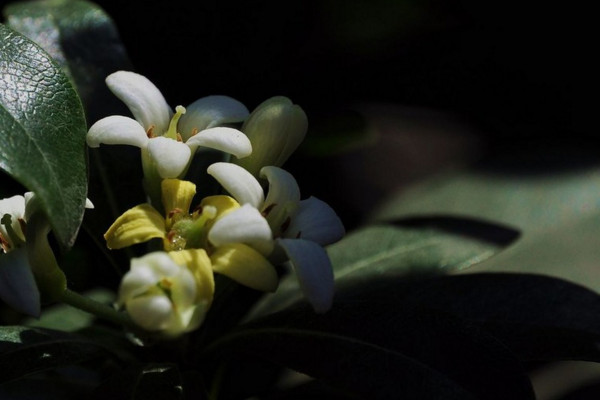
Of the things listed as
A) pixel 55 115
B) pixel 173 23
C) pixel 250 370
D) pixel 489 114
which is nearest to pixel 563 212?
pixel 489 114

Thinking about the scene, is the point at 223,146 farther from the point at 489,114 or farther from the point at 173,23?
the point at 489,114

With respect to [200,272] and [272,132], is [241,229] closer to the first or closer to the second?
[200,272]

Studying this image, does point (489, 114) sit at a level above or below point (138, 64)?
above

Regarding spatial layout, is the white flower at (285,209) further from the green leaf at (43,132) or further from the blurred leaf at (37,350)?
the blurred leaf at (37,350)

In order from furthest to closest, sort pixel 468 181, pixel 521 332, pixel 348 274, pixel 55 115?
pixel 468 181 → pixel 348 274 → pixel 521 332 → pixel 55 115

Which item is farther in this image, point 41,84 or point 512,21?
point 512,21

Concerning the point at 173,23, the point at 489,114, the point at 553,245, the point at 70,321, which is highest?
the point at 489,114

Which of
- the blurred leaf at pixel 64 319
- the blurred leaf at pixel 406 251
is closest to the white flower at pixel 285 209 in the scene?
the blurred leaf at pixel 406 251
